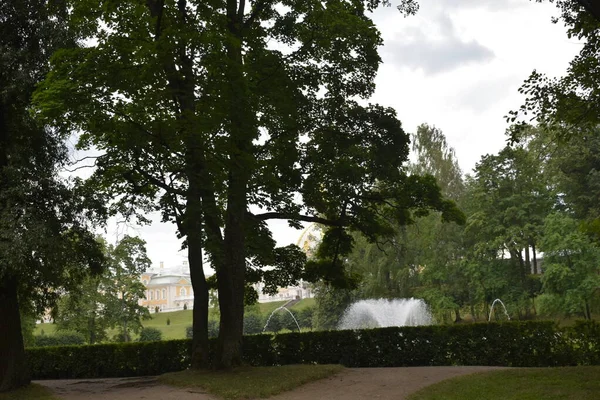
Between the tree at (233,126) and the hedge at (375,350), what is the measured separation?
2305 mm

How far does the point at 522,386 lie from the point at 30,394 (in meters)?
10.4

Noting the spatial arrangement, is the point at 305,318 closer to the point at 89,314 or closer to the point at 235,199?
the point at 89,314

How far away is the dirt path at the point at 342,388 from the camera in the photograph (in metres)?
11.1

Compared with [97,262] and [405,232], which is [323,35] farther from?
[405,232]

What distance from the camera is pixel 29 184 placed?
13.3 metres

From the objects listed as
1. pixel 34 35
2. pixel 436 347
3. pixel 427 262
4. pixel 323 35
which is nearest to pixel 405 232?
pixel 427 262

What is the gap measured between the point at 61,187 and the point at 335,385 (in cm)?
805

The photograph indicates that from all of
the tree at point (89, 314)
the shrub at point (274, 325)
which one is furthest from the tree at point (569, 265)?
the tree at point (89, 314)

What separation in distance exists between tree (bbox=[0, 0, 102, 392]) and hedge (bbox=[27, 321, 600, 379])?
4815mm

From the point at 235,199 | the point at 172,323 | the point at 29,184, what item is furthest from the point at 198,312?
the point at 172,323

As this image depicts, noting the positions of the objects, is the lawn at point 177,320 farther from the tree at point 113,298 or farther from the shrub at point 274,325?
the tree at point 113,298

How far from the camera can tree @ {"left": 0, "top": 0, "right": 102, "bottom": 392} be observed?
12945 mm

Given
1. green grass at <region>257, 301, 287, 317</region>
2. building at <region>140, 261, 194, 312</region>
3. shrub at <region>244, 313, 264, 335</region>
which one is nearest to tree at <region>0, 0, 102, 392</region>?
shrub at <region>244, 313, 264, 335</region>

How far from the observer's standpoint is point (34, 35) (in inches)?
554
